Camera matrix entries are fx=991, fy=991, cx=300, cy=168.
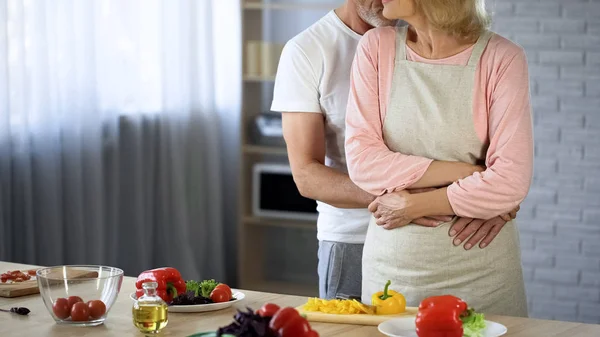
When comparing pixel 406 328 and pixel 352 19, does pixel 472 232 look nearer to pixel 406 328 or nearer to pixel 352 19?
pixel 406 328

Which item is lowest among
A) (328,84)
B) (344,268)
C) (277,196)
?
(277,196)

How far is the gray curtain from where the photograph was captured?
4262 mm

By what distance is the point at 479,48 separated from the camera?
2.40 m

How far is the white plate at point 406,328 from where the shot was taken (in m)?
1.92

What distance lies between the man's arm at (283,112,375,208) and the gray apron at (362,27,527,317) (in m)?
0.18

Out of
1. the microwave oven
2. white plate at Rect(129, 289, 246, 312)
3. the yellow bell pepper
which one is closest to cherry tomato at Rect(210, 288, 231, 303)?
white plate at Rect(129, 289, 246, 312)

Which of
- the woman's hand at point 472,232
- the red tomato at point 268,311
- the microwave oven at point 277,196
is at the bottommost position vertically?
the microwave oven at point 277,196

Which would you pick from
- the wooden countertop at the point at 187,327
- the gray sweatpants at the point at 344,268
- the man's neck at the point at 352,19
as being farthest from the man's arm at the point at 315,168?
the wooden countertop at the point at 187,327

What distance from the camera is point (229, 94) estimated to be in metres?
5.78

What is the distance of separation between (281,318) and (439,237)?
829 millimetres

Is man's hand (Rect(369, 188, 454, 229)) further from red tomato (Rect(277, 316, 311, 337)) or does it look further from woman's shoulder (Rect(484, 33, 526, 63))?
red tomato (Rect(277, 316, 311, 337))

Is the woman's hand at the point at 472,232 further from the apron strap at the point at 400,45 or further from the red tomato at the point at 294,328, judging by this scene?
the red tomato at the point at 294,328

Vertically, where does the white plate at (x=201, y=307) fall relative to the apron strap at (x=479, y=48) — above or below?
below

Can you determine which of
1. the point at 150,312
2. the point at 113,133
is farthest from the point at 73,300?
the point at 113,133
